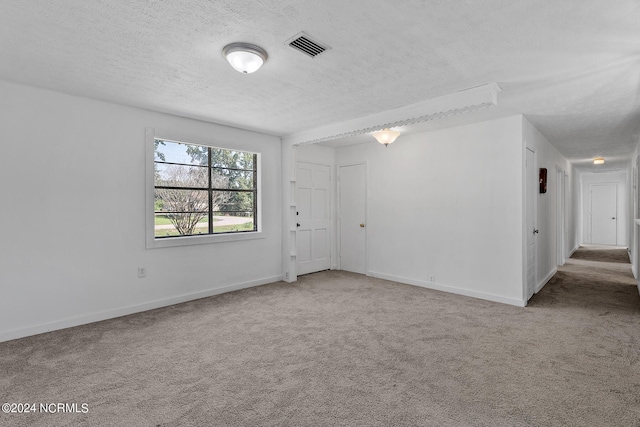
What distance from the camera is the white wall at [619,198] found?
9773mm

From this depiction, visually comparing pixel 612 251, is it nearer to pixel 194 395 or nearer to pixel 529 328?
pixel 529 328

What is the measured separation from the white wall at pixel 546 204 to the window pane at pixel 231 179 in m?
4.00

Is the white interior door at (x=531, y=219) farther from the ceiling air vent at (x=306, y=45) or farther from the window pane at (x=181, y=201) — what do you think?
the window pane at (x=181, y=201)

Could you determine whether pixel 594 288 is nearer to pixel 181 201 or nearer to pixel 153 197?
pixel 181 201

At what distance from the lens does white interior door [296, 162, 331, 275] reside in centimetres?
602

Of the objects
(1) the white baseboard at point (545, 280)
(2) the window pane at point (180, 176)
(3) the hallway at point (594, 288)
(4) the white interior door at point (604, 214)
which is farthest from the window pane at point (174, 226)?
(4) the white interior door at point (604, 214)

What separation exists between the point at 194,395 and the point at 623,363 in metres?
3.36

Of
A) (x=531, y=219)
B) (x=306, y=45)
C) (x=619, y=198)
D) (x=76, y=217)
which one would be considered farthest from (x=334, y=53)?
(x=619, y=198)

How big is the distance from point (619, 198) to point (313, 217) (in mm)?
10146

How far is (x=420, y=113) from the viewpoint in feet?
11.9

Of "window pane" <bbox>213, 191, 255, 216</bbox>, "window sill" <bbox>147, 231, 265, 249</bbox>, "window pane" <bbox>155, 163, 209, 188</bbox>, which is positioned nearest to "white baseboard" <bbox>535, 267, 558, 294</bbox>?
"window sill" <bbox>147, 231, 265, 249</bbox>

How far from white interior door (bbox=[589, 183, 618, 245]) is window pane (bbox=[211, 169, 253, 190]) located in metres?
11.3

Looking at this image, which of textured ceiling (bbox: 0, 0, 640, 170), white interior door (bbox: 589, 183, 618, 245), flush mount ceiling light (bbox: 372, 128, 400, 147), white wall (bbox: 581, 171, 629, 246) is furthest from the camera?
white interior door (bbox: 589, 183, 618, 245)

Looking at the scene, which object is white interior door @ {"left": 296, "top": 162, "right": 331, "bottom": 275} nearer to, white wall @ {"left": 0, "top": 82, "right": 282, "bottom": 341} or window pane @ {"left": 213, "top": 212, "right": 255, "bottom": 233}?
window pane @ {"left": 213, "top": 212, "right": 255, "bottom": 233}
